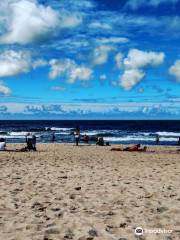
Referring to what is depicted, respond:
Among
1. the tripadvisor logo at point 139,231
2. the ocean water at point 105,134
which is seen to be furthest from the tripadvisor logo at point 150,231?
the ocean water at point 105,134

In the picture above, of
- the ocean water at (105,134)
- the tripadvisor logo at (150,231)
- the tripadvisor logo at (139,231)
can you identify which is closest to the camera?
the tripadvisor logo at (139,231)

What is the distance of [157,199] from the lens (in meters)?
9.79

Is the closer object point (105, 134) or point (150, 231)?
point (150, 231)

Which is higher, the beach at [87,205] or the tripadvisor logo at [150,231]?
the beach at [87,205]

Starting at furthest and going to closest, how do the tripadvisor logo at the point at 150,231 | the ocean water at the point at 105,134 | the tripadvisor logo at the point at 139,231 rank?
the ocean water at the point at 105,134
the tripadvisor logo at the point at 150,231
the tripadvisor logo at the point at 139,231

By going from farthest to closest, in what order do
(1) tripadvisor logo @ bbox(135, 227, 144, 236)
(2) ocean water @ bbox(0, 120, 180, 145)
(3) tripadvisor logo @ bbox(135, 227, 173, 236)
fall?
(2) ocean water @ bbox(0, 120, 180, 145), (3) tripadvisor logo @ bbox(135, 227, 173, 236), (1) tripadvisor logo @ bbox(135, 227, 144, 236)

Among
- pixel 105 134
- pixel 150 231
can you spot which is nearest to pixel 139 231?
pixel 150 231

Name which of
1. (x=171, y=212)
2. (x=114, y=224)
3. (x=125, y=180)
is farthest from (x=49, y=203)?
(x=125, y=180)

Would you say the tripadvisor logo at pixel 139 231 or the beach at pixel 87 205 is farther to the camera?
the beach at pixel 87 205

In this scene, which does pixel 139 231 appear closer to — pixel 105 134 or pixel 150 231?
pixel 150 231

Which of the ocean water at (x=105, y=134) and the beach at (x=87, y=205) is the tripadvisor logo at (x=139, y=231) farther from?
the ocean water at (x=105, y=134)

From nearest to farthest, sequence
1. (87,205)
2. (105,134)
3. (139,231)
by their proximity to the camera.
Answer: (139,231) → (87,205) → (105,134)

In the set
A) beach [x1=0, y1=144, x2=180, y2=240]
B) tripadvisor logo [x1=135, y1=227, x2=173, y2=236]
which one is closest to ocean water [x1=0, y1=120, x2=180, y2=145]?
beach [x1=0, y1=144, x2=180, y2=240]

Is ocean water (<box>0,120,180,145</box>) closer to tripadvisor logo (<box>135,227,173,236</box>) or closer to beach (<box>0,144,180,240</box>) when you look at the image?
beach (<box>0,144,180,240</box>)
